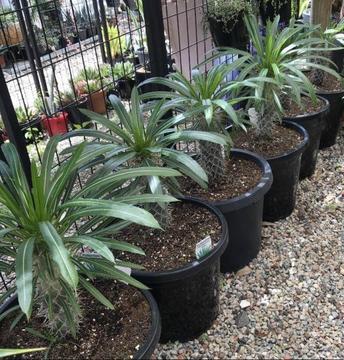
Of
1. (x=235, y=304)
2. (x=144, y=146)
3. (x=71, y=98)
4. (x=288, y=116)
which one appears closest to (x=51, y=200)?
(x=144, y=146)

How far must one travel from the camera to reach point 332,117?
2812 mm

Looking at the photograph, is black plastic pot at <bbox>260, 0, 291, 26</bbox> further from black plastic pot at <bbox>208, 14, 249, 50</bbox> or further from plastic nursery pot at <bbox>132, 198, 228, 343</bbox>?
plastic nursery pot at <bbox>132, 198, 228, 343</bbox>

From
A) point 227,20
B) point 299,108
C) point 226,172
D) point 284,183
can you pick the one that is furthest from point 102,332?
point 227,20

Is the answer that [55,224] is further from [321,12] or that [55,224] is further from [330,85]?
[321,12]

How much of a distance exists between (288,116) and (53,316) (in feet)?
5.98

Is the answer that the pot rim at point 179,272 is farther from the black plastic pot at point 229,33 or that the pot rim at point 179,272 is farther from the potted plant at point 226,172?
the black plastic pot at point 229,33

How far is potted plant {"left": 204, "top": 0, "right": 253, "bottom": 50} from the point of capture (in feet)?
8.76

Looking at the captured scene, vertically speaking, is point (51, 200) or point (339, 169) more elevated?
point (51, 200)

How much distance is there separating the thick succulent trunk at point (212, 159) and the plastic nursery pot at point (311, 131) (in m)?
0.75

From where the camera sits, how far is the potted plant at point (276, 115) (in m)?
2.09

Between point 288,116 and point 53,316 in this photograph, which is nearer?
point 53,316

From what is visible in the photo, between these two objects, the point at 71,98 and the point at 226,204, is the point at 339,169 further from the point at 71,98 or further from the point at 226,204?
the point at 71,98

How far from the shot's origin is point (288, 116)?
251 cm

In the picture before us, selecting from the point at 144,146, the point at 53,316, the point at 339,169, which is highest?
the point at 144,146
